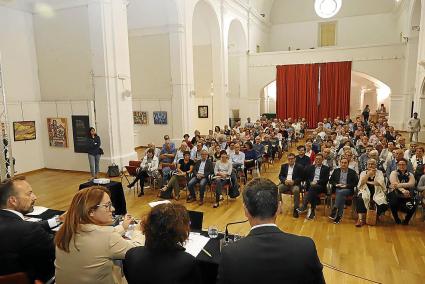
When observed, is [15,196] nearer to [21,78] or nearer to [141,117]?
[21,78]

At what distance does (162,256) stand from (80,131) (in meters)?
9.27

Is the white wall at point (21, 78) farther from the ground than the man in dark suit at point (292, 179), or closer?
farther from the ground

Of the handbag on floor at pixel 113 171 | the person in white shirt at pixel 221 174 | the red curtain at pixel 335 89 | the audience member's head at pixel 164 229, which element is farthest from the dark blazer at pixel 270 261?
the red curtain at pixel 335 89

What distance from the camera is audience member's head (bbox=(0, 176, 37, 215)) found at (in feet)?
9.05

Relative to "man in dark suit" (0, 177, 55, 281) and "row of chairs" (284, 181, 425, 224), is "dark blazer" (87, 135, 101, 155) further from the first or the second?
"man in dark suit" (0, 177, 55, 281)

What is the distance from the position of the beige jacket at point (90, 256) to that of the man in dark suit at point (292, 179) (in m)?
4.78

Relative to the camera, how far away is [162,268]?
185 cm

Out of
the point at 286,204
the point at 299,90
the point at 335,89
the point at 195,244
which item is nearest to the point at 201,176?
the point at 286,204

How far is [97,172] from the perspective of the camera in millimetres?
9516

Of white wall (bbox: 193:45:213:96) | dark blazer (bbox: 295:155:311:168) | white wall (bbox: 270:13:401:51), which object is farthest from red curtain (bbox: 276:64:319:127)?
dark blazer (bbox: 295:155:311:168)

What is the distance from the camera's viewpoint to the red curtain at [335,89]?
61.1ft

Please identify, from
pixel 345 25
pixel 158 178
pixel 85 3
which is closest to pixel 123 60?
pixel 85 3

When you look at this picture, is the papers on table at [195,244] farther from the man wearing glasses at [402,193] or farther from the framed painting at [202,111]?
the framed painting at [202,111]

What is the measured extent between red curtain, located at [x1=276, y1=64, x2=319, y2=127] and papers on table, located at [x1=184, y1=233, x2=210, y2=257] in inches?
718
